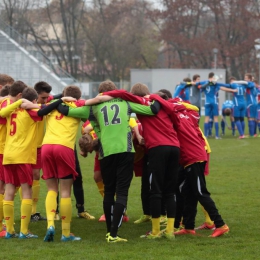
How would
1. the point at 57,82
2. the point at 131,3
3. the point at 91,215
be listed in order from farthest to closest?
the point at 131,3 → the point at 57,82 → the point at 91,215

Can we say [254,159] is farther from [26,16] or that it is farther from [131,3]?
[131,3]

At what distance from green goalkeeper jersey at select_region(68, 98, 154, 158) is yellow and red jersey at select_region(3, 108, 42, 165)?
0.59 meters

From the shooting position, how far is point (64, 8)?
60.5m

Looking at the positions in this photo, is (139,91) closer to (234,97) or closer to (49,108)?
(49,108)

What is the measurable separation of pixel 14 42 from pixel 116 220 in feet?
139

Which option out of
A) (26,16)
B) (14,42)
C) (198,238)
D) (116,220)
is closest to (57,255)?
(116,220)

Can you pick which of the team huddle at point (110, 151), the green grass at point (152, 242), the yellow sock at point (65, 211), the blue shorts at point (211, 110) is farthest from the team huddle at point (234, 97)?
the yellow sock at point (65, 211)

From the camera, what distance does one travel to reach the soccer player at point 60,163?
813cm

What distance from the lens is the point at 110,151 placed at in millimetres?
7988

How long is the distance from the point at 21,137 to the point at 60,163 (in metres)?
0.63

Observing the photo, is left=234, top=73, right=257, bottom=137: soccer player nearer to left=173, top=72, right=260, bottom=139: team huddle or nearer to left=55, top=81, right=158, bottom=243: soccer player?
left=173, top=72, right=260, bottom=139: team huddle

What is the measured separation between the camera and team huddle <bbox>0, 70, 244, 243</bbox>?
8055 millimetres

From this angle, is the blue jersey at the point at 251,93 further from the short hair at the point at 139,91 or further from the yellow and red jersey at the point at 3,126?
the yellow and red jersey at the point at 3,126

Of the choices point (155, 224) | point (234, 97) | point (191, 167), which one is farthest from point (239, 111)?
point (155, 224)
